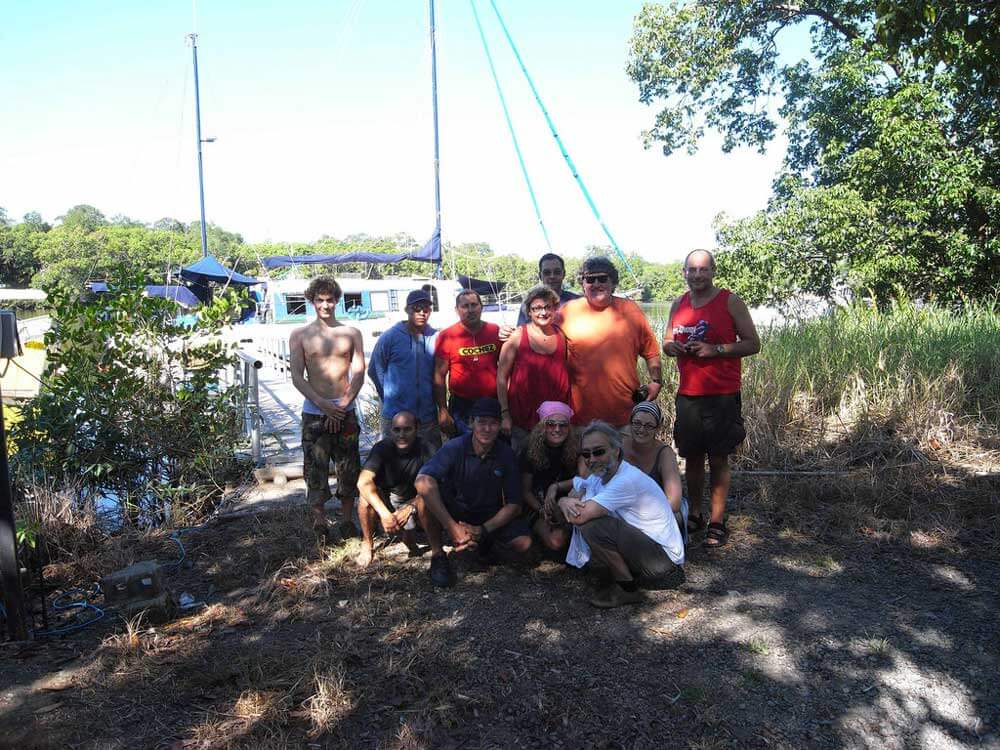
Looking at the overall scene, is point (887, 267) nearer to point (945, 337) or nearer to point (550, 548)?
point (945, 337)

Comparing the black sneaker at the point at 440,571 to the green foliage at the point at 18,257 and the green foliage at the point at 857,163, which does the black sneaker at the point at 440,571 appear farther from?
the green foliage at the point at 18,257

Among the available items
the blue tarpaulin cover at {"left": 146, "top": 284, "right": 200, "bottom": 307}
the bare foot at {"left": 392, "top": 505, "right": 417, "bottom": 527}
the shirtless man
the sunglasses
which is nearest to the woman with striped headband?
the sunglasses

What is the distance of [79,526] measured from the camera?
4.88 m

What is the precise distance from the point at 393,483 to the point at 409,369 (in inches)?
28.3

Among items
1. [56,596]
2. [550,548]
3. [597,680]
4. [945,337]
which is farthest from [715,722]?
[945,337]

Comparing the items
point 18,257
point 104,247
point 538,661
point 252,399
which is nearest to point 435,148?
point 252,399

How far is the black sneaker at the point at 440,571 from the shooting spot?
4039 mm

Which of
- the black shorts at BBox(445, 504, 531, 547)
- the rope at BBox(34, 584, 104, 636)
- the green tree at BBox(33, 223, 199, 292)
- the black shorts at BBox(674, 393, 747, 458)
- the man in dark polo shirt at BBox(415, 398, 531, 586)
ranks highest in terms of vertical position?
the green tree at BBox(33, 223, 199, 292)

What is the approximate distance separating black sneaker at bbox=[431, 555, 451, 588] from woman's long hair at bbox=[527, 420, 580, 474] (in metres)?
0.73

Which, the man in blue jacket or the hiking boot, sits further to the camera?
the man in blue jacket

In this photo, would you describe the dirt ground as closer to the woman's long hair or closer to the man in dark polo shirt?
the man in dark polo shirt

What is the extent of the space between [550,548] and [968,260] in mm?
11088

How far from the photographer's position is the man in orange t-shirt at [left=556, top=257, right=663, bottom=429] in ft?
14.4

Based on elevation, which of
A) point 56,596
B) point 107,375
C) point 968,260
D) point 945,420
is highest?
point 968,260
